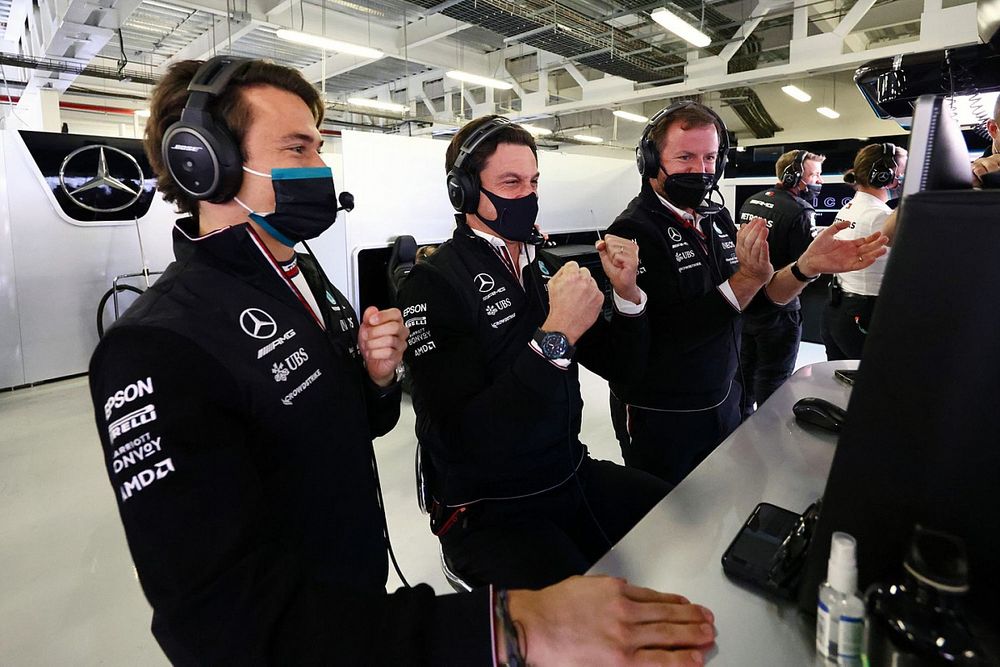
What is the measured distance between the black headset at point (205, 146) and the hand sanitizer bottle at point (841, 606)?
100 cm

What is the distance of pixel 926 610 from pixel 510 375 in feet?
2.53

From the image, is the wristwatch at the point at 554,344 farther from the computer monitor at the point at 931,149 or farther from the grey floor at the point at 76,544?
the grey floor at the point at 76,544

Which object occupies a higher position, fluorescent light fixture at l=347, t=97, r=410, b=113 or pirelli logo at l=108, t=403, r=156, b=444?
fluorescent light fixture at l=347, t=97, r=410, b=113

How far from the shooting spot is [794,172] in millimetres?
3391

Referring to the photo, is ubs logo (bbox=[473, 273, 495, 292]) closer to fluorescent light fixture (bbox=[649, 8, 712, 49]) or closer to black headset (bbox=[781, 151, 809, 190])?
black headset (bbox=[781, 151, 809, 190])

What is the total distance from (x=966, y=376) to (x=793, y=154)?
3.56m

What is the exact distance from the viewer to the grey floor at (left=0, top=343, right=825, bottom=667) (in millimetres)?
1879

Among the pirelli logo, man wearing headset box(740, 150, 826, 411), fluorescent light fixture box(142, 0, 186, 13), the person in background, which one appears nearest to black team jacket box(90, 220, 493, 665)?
the pirelli logo

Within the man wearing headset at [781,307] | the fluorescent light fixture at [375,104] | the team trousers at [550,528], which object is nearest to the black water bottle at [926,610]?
the team trousers at [550,528]

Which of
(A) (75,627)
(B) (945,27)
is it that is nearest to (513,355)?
(A) (75,627)

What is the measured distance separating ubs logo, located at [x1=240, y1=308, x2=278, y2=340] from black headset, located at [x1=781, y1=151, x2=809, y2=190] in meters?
3.41

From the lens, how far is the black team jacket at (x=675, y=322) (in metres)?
1.65

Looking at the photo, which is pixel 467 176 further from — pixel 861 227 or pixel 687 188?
pixel 861 227

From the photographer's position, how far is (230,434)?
2.34 feet
